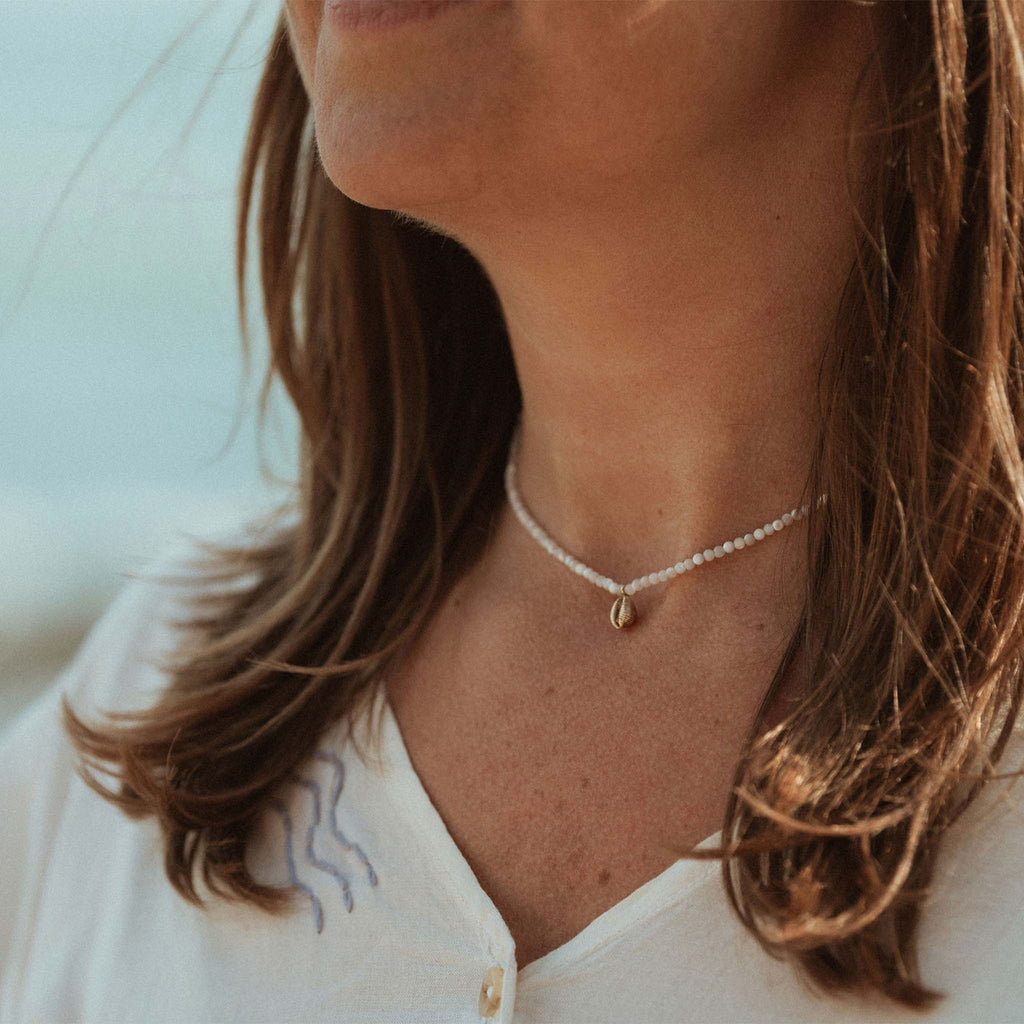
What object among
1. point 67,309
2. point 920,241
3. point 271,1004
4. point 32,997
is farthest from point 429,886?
point 67,309

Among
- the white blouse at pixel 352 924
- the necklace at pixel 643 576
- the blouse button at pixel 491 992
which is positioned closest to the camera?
the white blouse at pixel 352 924

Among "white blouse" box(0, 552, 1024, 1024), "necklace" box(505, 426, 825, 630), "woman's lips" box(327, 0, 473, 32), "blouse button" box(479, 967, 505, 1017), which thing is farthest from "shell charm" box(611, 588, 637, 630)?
"woman's lips" box(327, 0, 473, 32)

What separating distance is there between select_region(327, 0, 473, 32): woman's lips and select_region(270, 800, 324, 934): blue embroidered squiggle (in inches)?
35.7

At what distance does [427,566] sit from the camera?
1702 millimetres

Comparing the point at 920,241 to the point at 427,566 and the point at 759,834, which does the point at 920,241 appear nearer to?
the point at 759,834

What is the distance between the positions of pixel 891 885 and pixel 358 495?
0.96 m

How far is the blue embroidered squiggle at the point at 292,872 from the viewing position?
1421 mm

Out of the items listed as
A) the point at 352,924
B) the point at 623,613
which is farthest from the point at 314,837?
the point at 623,613

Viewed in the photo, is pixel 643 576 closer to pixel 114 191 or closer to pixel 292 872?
pixel 292 872

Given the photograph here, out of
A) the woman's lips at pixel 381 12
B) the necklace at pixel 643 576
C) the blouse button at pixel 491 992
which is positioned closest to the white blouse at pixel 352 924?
the blouse button at pixel 491 992

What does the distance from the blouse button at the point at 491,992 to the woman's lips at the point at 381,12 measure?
947 mm

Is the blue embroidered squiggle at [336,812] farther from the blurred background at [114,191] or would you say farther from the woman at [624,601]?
the blurred background at [114,191]

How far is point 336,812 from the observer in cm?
150

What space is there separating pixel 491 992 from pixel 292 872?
32 cm
